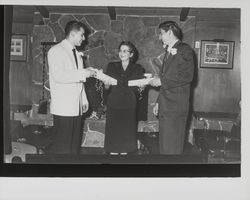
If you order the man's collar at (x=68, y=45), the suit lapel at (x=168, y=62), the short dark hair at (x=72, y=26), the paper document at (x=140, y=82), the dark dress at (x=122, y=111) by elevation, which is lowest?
the dark dress at (x=122, y=111)

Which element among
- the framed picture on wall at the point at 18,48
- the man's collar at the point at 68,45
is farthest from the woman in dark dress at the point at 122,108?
the framed picture on wall at the point at 18,48

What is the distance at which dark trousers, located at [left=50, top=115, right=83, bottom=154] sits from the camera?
1874 mm

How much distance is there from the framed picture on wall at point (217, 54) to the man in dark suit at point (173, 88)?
71mm

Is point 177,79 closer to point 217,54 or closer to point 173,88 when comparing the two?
point 173,88

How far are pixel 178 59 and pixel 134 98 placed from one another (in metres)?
0.33

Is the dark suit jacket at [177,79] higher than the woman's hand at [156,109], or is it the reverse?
the dark suit jacket at [177,79]

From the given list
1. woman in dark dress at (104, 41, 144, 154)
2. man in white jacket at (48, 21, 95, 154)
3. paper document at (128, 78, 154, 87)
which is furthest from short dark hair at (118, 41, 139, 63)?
man in white jacket at (48, 21, 95, 154)

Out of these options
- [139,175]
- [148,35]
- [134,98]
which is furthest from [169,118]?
[148,35]

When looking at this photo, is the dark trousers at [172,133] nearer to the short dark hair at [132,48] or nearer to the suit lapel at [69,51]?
the short dark hair at [132,48]

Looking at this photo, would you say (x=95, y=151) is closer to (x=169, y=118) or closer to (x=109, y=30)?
(x=169, y=118)

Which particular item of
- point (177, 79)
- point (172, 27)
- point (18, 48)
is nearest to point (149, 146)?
point (177, 79)

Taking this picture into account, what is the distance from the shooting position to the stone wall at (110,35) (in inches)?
72.6

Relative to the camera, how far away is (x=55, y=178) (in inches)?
73.1

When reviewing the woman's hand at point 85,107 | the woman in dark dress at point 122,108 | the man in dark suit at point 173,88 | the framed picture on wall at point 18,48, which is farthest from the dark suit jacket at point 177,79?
the framed picture on wall at point 18,48
